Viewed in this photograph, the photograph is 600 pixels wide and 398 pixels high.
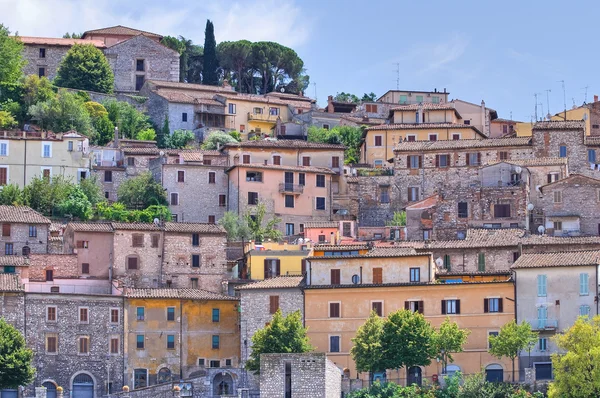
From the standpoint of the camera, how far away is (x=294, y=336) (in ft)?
229

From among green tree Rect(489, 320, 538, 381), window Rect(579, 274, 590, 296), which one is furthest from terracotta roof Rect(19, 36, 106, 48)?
green tree Rect(489, 320, 538, 381)

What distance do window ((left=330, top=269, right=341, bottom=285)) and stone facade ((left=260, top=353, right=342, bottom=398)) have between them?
11.9 m

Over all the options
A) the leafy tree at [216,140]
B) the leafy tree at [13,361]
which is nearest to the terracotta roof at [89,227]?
the leafy tree at [13,361]

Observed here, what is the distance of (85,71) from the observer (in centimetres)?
11550

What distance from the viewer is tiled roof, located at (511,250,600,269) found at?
71500 mm

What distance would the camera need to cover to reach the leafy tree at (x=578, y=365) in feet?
211

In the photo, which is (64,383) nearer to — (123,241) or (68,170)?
(123,241)

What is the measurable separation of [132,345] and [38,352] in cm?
465

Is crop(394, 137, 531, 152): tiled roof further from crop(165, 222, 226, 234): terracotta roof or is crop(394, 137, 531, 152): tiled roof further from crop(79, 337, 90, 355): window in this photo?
crop(79, 337, 90, 355): window

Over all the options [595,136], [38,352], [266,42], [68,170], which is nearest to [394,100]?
[266,42]

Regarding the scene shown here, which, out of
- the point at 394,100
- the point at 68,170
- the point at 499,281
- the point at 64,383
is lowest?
the point at 64,383

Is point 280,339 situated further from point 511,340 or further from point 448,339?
point 511,340

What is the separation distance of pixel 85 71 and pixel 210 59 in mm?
16356

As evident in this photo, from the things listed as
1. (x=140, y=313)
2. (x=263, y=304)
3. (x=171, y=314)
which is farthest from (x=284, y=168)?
(x=140, y=313)
